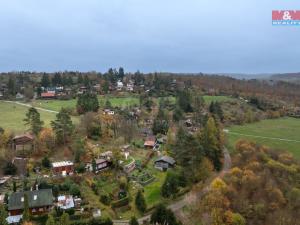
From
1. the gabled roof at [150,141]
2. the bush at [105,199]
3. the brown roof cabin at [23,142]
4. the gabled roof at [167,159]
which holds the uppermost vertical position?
the brown roof cabin at [23,142]

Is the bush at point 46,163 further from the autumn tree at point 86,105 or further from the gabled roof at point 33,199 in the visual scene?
the autumn tree at point 86,105

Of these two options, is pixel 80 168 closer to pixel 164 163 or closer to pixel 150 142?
pixel 164 163

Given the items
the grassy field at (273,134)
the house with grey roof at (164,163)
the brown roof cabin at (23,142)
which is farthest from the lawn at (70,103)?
the house with grey roof at (164,163)

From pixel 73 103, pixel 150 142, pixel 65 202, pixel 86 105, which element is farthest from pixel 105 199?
pixel 73 103

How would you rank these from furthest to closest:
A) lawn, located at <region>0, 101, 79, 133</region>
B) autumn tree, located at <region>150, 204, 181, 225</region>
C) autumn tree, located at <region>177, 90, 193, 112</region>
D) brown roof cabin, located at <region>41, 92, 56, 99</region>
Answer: brown roof cabin, located at <region>41, 92, 56, 99</region>
autumn tree, located at <region>177, 90, 193, 112</region>
lawn, located at <region>0, 101, 79, 133</region>
autumn tree, located at <region>150, 204, 181, 225</region>

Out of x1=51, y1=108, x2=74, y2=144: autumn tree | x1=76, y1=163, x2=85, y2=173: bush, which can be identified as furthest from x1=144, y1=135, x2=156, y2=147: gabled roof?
x1=76, y1=163, x2=85, y2=173: bush

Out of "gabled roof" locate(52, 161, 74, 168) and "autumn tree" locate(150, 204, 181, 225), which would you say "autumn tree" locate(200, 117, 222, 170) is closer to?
"autumn tree" locate(150, 204, 181, 225)
